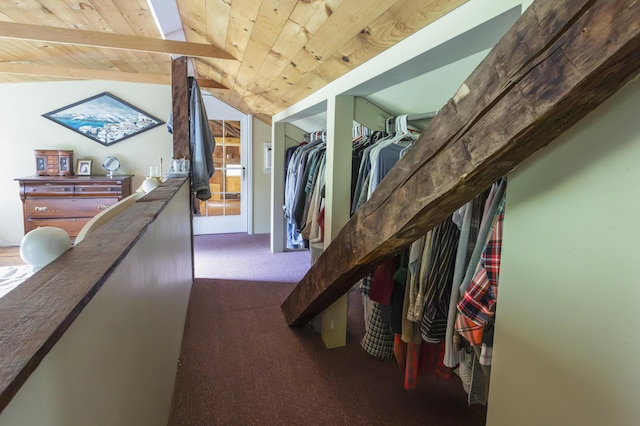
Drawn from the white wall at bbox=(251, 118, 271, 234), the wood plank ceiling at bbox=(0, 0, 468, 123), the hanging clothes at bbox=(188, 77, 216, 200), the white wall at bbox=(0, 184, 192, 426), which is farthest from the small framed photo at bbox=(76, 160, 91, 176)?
the white wall at bbox=(0, 184, 192, 426)

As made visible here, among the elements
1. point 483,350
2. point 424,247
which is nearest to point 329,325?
point 424,247

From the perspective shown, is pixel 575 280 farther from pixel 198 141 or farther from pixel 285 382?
pixel 198 141

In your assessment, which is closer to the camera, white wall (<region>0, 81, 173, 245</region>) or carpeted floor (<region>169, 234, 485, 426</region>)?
carpeted floor (<region>169, 234, 485, 426</region>)

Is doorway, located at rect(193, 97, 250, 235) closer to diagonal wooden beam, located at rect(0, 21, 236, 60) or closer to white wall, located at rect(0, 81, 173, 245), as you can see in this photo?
white wall, located at rect(0, 81, 173, 245)

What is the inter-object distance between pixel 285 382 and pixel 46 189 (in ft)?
12.1

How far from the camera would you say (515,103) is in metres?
0.71

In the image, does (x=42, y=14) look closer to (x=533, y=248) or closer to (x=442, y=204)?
(x=442, y=204)

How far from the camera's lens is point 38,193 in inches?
153

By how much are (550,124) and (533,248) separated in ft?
1.07

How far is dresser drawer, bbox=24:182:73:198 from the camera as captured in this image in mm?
3848

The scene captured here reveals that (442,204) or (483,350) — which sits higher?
(442,204)

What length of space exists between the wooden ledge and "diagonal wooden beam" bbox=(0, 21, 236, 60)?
224cm

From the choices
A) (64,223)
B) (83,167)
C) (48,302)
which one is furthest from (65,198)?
(48,302)

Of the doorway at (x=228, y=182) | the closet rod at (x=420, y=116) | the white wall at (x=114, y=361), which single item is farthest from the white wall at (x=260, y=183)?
the white wall at (x=114, y=361)
